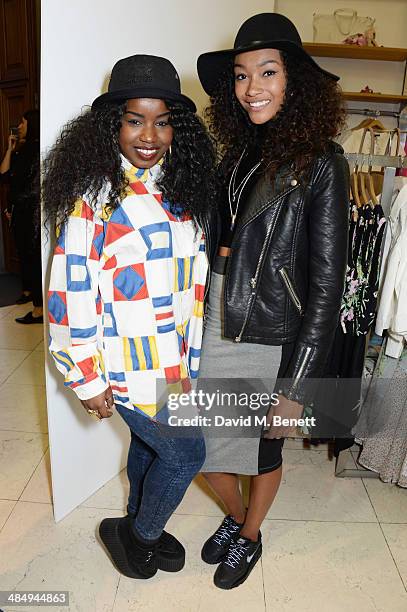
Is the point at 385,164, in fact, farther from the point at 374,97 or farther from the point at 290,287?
the point at 374,97

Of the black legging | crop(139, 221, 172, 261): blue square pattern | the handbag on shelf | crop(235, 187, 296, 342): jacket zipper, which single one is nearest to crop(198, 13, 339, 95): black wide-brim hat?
crop(235, 187, 296, 342): jacket zipper

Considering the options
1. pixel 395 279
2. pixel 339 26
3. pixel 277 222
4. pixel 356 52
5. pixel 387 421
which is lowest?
pixel 387 421

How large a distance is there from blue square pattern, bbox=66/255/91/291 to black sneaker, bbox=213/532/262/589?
0.98 m

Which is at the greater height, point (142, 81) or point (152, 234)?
point (142, 81)

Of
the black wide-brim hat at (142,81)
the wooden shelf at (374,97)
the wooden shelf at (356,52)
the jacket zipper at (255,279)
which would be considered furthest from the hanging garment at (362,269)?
the wooden shelf at (356,52)

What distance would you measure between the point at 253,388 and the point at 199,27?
1.36m

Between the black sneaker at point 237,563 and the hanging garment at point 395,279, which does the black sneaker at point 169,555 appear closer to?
the black sneaker at point 237,563

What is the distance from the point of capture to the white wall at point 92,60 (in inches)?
54.4

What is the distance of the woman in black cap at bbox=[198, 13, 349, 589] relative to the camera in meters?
1.20

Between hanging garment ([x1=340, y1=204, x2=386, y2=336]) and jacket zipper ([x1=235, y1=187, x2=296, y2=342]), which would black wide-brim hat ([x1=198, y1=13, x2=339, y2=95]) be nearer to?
jacket zipper ([x1=235, y1=187, x2=296, y2=342])

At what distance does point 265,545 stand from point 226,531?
155 mm

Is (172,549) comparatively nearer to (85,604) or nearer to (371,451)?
(85,604)

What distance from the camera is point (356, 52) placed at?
3426 millimetres

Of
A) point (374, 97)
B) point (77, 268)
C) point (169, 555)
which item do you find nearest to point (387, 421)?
point (169, 555)
